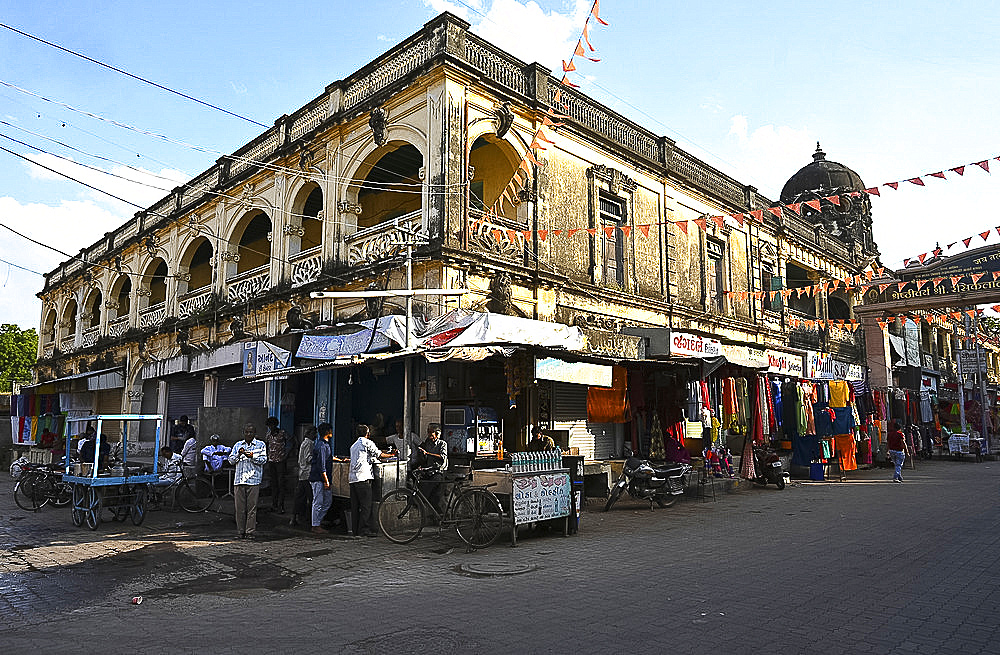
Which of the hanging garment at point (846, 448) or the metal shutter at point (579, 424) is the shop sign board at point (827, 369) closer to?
the hanging garment at point (846, 448)

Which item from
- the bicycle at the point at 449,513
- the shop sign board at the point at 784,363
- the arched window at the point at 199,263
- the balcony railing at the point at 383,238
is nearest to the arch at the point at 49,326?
the arched window at the point at 199,263

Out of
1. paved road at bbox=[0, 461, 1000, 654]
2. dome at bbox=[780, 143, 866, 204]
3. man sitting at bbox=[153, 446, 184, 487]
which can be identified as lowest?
paved road at bbox=[0, 461, 1000, 654]

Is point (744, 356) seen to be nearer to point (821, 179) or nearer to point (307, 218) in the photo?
point (307, 218)

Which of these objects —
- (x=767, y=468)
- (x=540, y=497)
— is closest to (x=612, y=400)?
(x=767, y=468)

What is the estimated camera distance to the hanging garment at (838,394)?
20812 mm

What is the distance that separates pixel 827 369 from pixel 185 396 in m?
19.6

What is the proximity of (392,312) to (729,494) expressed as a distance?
901cm

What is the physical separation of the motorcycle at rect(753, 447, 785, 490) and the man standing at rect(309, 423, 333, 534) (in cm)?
1117

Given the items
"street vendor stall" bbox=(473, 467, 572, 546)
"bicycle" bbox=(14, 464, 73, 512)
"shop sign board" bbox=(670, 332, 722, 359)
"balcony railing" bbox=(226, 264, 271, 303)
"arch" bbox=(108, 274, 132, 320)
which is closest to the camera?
"street vendor stall" bbox=(473, 467, 572, 546)

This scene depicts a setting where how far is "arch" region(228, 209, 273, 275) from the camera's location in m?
19.1

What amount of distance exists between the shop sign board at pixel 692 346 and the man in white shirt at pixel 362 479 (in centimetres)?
641

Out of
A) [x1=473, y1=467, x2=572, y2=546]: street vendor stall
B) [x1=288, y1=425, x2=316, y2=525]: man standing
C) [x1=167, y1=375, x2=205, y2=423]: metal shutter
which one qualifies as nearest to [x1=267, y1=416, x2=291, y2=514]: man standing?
[x1=288, y1=425, x2=316, y2=525]: man standing

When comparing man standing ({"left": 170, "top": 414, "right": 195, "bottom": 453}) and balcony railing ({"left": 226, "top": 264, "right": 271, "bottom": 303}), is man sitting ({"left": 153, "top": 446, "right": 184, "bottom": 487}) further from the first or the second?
balcony railing ({"left": 226, "top": 264, "right": 271, "bottom": 303})

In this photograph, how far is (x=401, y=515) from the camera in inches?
411
